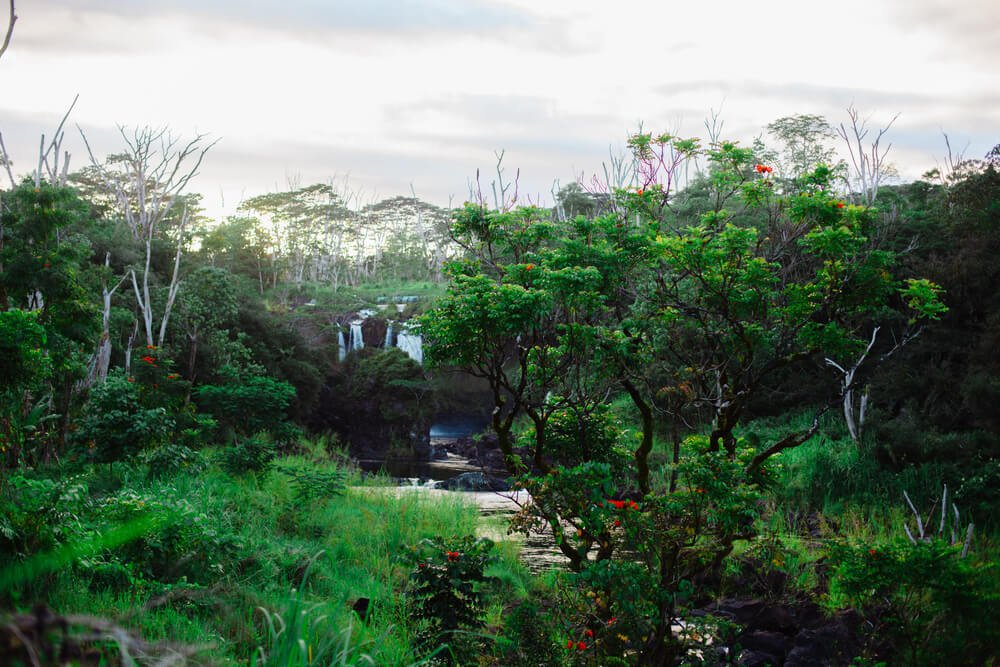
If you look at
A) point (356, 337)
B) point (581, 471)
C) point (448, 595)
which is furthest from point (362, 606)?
point (356, 337)

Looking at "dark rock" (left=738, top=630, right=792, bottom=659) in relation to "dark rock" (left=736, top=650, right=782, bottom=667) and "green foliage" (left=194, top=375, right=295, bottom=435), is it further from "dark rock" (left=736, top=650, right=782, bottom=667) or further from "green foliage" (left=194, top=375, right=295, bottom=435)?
"green foliage" (left=194, top=375, right=295, bottom=435)

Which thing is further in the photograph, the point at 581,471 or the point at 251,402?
the point at 251,402

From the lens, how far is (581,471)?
4.74 meters

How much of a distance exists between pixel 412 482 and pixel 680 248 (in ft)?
36.9

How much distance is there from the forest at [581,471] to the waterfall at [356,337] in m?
7.71

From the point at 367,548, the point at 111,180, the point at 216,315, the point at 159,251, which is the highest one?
the point at 111,180

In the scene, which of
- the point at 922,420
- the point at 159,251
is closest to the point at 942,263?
the point at 922,420

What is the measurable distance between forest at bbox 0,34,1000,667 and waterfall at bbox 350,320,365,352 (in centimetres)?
771

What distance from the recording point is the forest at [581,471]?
15.2 ft

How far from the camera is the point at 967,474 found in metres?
9.98

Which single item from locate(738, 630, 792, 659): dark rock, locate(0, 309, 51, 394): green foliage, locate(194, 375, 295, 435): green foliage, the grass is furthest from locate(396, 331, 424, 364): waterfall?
locate(0, 309, 51, 394): green foliage

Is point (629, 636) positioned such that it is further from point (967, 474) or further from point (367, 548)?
point (967, 474)

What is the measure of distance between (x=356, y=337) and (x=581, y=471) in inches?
808

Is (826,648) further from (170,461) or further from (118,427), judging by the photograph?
(118,427)
